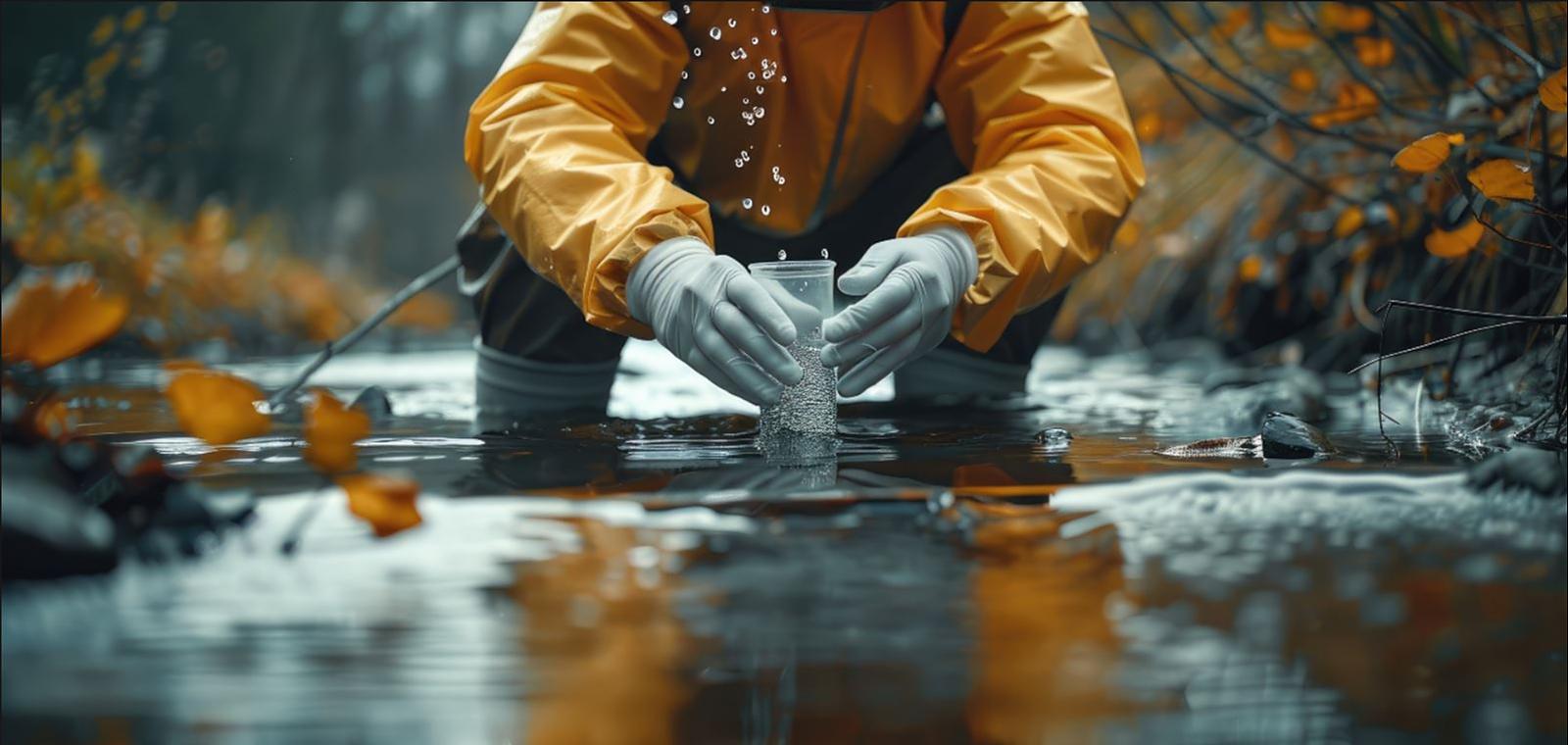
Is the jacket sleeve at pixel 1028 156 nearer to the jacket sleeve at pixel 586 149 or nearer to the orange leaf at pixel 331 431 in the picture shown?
the jacket sleeve at pixel 586 149

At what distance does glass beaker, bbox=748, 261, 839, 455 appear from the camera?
4.45 ft

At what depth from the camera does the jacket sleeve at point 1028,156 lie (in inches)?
59.9

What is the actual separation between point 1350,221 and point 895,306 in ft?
3.94

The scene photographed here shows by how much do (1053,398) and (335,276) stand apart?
182 inches

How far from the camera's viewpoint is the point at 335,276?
19.4ft

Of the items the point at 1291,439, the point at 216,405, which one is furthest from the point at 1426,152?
the point at 216,405

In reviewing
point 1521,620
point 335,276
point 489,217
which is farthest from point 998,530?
point 335,276

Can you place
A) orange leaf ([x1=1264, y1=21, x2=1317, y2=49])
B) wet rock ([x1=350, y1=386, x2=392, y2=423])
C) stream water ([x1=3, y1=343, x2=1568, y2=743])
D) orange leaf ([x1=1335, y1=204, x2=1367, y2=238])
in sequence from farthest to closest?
1. orange leaf ([x1=1335, y1=204, x2=1367, y2=238])
2. orange leaf ([x1=1264, y1=21, x2=1317, y2=49])
3. wet rock ([x1=350, y1=386, x2=392, y2=423])
4. stream water ([x1=3, y1=343, x2=1568, y2=743])

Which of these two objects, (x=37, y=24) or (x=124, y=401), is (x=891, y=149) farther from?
(x=37, y=24)

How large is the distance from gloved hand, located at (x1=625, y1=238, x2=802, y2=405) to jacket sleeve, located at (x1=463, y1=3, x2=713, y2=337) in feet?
0.12

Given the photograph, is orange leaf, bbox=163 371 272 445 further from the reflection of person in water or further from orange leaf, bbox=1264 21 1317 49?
orange leaf, bbox=1264 21 1317 49

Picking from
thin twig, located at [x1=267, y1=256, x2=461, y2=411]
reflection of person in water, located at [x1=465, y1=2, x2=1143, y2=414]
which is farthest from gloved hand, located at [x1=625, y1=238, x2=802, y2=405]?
thin twig, located at [x1=267, y1=256, x2=461, y2=411]

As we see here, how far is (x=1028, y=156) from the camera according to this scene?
1666 millimetres

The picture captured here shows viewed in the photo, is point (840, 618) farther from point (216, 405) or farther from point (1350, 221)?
point (1350, 221)
